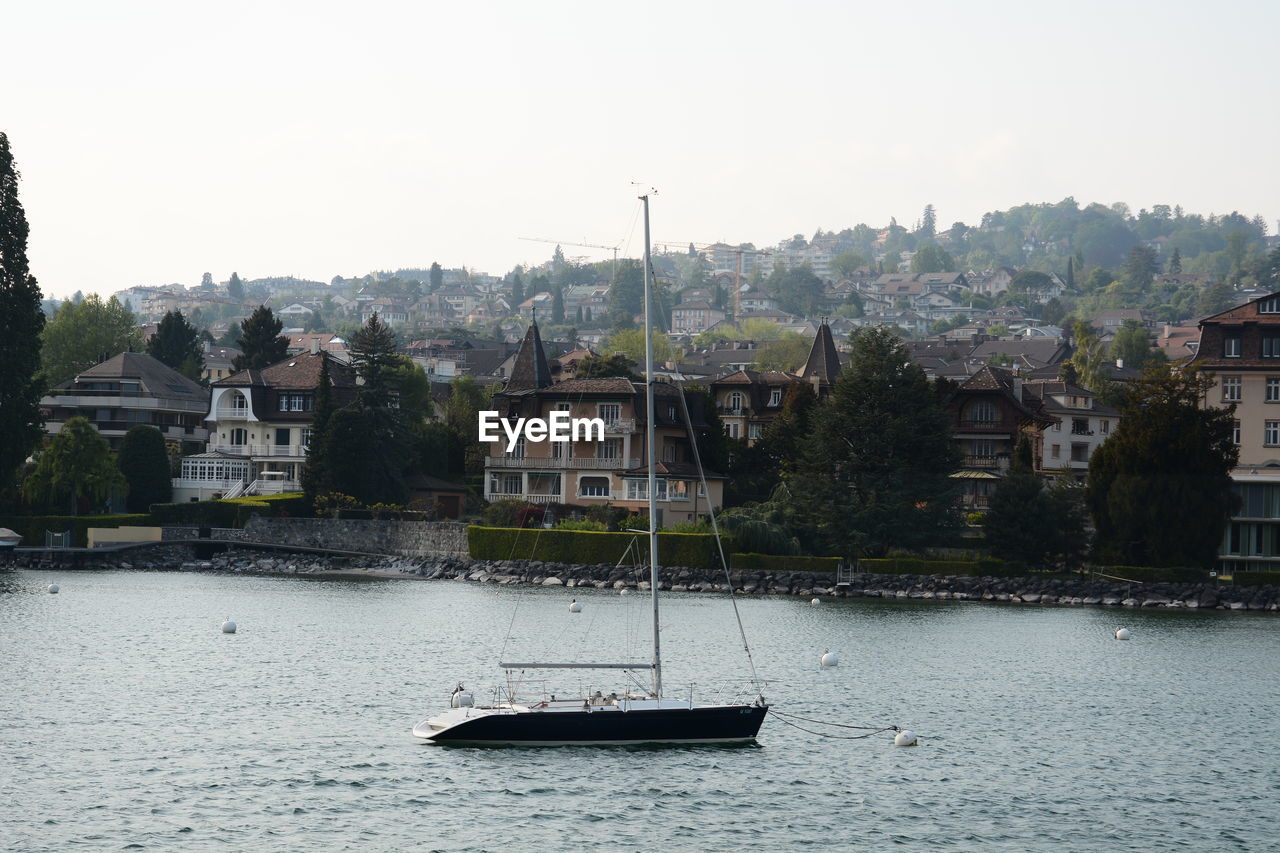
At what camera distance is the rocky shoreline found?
255 ft

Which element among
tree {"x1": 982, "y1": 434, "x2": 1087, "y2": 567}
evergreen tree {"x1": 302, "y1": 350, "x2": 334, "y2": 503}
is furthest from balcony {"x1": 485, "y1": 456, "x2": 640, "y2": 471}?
tree {"x1": 982, "y1": 434, "x2": 1087, "y2": 567}

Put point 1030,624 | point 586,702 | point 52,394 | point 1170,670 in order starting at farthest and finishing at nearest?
1. point 52,394
2. point 1030,624
3. point 1170,670
4. point 586,702

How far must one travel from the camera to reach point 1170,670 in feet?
175

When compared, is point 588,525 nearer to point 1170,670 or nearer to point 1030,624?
point 1030,624

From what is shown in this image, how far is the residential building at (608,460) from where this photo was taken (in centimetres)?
9900

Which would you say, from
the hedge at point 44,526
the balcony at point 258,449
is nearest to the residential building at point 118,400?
the balcony at point 258,449

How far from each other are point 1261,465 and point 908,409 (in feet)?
67.9

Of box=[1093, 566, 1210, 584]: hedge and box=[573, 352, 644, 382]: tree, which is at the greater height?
box=[573, 352, 644, 382]: tree

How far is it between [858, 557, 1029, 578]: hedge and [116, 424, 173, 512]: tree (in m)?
50.7

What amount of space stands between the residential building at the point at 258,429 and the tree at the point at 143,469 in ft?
16.0

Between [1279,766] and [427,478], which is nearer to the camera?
[1279,766]

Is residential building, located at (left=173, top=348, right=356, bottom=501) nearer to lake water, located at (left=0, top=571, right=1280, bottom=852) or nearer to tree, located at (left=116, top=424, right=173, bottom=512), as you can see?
tree, located at (left=116, top=424, right=173, bottom=512)

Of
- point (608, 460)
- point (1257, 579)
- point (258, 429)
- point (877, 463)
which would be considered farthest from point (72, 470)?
point (1257, 579)

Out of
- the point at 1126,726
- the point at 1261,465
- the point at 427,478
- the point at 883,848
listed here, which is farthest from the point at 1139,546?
the point at 883,848
